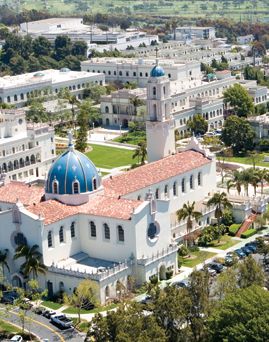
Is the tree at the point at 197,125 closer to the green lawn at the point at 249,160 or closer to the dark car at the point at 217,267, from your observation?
the green lawn at the point at 249,160

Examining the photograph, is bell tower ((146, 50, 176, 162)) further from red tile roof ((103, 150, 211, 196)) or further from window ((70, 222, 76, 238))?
window ((70, 222, 76, 238))

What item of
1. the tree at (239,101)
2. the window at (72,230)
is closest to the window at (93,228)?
the window at (72,230)

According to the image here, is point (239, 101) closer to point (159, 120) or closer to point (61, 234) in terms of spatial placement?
point (159, 120)

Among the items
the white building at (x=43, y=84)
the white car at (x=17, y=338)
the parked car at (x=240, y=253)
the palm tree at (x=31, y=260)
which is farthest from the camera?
the white building at (x=43, y=84)

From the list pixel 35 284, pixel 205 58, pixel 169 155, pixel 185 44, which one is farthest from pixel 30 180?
pixel 185 44

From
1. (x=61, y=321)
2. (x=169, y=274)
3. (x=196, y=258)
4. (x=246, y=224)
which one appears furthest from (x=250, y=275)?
(x=246, y=224)

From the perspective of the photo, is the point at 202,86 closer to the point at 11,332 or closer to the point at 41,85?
the point at 41,85
